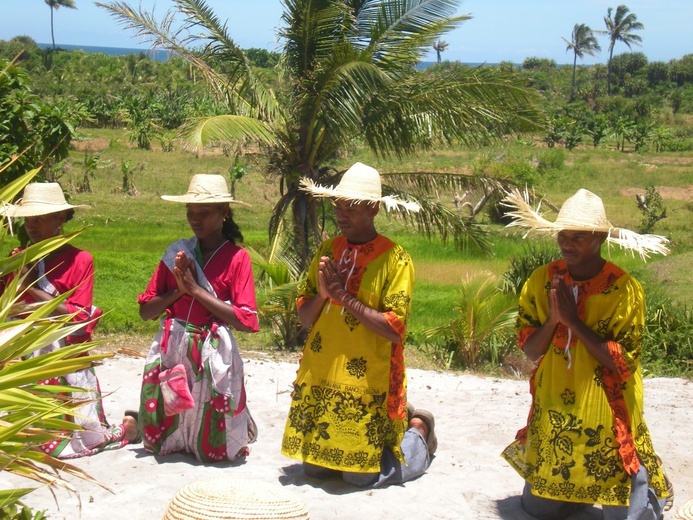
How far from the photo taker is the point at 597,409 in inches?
171

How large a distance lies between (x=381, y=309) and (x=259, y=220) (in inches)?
644

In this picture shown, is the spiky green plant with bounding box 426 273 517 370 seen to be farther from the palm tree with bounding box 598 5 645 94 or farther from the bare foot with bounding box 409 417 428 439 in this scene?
the palm tree with bounding box 598 5 645 94

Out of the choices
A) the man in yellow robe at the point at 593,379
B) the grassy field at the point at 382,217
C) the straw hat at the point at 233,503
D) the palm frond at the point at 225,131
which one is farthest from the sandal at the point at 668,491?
the palm frond at the point at 225,131

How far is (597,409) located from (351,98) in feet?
16.9

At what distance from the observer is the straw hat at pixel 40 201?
504 centimetres

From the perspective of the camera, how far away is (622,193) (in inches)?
1082

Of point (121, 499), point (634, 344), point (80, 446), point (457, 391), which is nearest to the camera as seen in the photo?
point (634, 344)

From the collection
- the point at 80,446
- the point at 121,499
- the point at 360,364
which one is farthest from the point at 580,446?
the point at 80,446

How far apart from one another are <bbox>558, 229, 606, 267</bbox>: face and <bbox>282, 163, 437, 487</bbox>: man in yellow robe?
34.4 inches

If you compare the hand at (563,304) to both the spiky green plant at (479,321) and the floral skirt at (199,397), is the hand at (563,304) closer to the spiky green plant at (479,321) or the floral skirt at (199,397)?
the floral skirt at (199,397)

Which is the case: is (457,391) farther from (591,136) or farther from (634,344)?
(591,136)

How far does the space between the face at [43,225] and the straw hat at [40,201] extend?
0.20ft

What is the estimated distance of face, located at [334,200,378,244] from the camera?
191 inches

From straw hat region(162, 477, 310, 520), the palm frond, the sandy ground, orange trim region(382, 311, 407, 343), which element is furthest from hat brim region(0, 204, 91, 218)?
the palm frond
